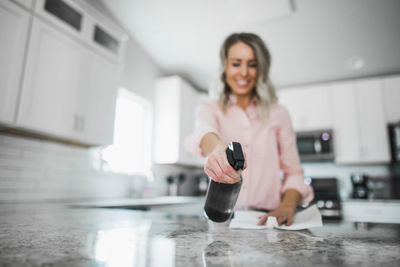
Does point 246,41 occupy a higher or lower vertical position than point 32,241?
higher

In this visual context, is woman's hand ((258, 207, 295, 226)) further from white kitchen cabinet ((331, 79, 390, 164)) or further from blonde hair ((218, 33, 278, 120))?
white kitchen cabinet ((331, 79, 390, 164))

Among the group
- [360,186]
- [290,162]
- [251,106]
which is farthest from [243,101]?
[360,186]

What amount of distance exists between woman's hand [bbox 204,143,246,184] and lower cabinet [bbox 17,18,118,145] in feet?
4.71

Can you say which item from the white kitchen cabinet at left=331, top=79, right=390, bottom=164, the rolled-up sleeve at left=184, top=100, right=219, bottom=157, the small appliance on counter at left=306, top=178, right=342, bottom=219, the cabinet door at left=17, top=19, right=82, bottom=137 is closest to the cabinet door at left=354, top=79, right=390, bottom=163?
the white kitchen cabinet at left=331, top=79, right=390, bottom=164

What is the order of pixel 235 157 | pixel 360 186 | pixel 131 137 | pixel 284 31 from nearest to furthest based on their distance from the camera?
pixel 235 157 < pixel 284 31 < pixel 131 137 < pixel 360 186

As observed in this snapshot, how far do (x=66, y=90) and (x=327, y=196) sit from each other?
9.77 ft

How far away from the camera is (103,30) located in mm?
2230

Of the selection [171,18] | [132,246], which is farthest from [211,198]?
[171,18]

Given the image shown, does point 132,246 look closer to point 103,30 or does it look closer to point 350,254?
point 350,254

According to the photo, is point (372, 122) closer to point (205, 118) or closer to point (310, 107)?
point (310, 107)

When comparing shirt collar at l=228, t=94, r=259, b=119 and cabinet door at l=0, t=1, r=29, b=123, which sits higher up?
cabinet door at l=0, t=1, r=29, b=123

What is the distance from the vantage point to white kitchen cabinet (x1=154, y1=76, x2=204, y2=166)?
3.46 metres

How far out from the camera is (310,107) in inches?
146

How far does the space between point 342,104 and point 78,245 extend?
150 inches
